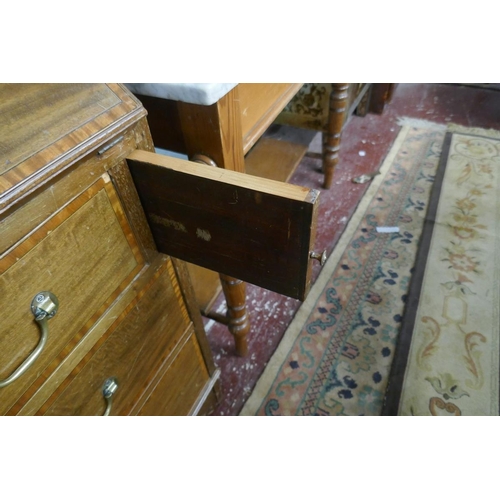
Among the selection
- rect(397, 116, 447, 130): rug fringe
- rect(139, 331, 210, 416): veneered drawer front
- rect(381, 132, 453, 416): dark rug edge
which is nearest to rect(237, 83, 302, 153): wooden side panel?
rect(139, 331, 210, 416): veneered drawer front

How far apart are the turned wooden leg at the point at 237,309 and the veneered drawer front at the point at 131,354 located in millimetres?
195

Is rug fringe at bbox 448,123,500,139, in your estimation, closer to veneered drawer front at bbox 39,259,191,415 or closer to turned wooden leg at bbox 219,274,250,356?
turned wooden leg at bbox 219,274,250,356

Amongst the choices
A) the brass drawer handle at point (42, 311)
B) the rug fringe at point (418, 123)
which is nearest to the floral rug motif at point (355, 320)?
the rug fringe at point (418, 123)

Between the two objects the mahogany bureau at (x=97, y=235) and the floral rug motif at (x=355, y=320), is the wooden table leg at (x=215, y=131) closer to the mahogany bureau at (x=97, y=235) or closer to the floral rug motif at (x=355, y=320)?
the mahogany bureau at (x=97, y=235)

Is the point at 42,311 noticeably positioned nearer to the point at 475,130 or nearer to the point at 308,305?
the point at 308,305

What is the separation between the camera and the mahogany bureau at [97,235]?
28cm

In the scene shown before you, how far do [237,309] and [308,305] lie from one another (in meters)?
0.34

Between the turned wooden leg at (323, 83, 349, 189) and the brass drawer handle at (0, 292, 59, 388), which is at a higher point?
the brass drawer handle at (0, 292, 59, 388)

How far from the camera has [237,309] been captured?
0.84 m

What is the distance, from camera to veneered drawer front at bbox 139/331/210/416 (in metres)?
0.57

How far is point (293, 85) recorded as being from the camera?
31.6 inches

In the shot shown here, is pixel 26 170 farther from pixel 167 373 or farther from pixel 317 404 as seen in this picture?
pixel 317 404

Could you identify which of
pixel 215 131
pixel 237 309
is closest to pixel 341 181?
pixel 237 309

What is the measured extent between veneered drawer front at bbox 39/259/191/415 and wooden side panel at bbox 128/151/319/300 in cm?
9
